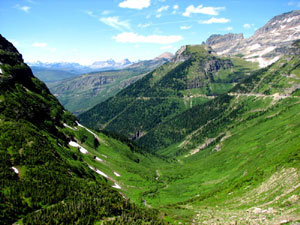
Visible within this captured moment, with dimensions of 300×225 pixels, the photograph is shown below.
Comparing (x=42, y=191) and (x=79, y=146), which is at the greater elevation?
(x=42, y=191)

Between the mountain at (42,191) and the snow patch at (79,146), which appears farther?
the snow patch at (79,146)

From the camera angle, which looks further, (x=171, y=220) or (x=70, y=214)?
(x=171, y=220)

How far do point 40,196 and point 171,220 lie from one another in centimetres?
4216

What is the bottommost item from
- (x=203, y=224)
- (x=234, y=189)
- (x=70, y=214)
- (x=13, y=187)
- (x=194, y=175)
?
(x=194, y=175)

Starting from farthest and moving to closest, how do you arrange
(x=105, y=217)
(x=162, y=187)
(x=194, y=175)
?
(x=194, y=175), (x=162, y=187), (x=105, y=217)

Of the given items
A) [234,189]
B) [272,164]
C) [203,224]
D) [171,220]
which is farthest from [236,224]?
[272,164]

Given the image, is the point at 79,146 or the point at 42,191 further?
the point at 79,146

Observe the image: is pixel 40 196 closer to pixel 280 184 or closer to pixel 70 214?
pixel 70 214

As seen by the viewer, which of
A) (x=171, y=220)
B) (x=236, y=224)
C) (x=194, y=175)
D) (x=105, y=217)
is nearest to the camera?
(x=236, y=224)

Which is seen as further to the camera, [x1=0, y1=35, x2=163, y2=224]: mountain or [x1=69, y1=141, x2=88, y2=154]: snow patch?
[x1=69, y1=141, x2=88, y2=154]: snow patch

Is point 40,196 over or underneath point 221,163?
over

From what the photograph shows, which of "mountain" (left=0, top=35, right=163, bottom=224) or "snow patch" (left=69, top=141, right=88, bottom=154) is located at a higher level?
"mountain" (left=0, top=35, right=163, bottom=224)

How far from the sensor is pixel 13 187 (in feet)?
227

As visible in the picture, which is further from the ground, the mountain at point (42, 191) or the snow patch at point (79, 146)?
the mountain at point (42, 191)
